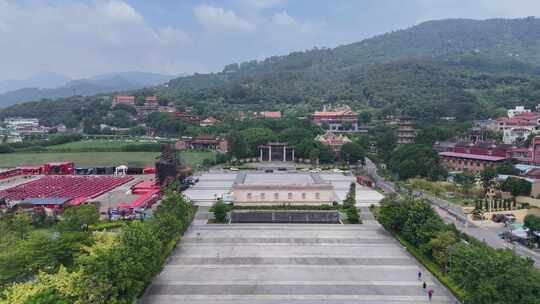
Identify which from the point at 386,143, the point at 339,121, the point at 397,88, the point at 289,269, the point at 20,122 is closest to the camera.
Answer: the point at 289,269

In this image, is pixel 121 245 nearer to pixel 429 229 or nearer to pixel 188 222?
pixel 188 222

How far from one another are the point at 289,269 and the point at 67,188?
24005mm

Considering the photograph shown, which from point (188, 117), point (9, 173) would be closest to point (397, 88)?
point (188, 117)

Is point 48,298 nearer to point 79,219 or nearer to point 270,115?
point 79,219

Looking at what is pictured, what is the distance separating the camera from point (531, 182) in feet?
100

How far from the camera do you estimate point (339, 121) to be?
242 feet

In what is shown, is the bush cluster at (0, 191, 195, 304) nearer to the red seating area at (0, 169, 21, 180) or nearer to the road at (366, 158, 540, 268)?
the road at (366, 158, 540, 268)

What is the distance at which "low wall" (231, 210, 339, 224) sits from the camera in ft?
93.0

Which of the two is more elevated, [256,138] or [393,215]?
[256,138]

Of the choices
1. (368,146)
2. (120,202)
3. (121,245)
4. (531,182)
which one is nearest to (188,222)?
(120,202)

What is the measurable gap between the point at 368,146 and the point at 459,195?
23.2 m

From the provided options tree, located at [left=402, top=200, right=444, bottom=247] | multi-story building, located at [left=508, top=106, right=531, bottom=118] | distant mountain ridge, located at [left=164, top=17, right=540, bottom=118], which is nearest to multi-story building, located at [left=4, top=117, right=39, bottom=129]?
distant mountain ridge, located at [left=164, top=17, right=540, bottom=118]

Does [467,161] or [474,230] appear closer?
[474,230]

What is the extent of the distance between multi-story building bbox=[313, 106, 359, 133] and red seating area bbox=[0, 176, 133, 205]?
39.4 metres
